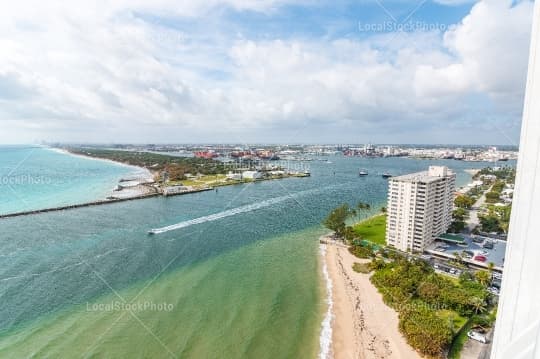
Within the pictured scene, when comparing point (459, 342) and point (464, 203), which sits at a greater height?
point (464, 203)

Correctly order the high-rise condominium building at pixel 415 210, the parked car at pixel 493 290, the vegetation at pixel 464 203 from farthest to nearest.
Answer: the vegetation at pixel 464 203 → the high-rise condominium building at pixel 415 210 → the parked car at pixel 493 290

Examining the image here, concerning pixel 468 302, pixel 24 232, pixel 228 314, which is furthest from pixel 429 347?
pixel 24 232

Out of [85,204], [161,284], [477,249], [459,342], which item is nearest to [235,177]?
[85,204]

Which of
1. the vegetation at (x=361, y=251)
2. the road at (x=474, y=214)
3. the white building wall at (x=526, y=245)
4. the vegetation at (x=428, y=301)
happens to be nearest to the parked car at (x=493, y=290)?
the vegetation at (x=428, y=301)

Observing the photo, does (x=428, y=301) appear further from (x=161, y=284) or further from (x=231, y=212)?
(x=231, y=212)

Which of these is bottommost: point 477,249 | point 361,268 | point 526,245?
point 361,268

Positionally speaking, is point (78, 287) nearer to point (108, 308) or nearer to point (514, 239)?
point (108, 308)

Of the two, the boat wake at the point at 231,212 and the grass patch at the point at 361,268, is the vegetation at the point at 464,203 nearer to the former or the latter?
the boat wake at the point at 231,212
